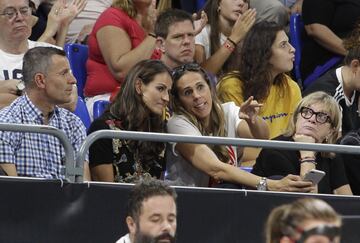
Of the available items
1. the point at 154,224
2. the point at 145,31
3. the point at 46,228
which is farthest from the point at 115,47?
the point at 154,224

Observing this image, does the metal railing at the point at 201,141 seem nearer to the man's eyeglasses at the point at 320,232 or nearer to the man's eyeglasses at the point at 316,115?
the man's eyeglasses at the point at 316,115

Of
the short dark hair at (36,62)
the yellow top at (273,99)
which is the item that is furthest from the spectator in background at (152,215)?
the yellow top at (273,99)

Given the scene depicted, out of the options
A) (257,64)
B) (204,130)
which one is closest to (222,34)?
(257,64)

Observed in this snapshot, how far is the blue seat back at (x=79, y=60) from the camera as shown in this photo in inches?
397

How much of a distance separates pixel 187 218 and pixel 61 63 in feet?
4.54

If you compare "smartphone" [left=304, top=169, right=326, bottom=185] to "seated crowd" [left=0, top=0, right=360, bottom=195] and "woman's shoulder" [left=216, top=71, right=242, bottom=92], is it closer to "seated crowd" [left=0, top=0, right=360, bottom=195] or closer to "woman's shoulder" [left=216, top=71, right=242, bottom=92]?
"seated crowd" [left=0, top=0, right=360, bottom=195]

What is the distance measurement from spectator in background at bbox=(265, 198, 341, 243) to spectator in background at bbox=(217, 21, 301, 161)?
4650mm

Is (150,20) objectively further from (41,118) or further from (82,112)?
(41,118)

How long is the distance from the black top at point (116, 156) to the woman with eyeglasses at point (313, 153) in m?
0.82

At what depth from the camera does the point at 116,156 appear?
8414 mm

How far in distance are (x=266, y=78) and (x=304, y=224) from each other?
499 cm

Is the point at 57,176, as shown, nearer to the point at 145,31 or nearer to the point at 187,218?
the point at 187,218

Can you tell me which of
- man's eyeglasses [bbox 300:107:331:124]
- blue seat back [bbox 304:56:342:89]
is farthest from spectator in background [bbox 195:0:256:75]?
man's eyeglasses [bbox 300:107:331:124]

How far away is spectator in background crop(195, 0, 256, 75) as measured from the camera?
33.9 feet
